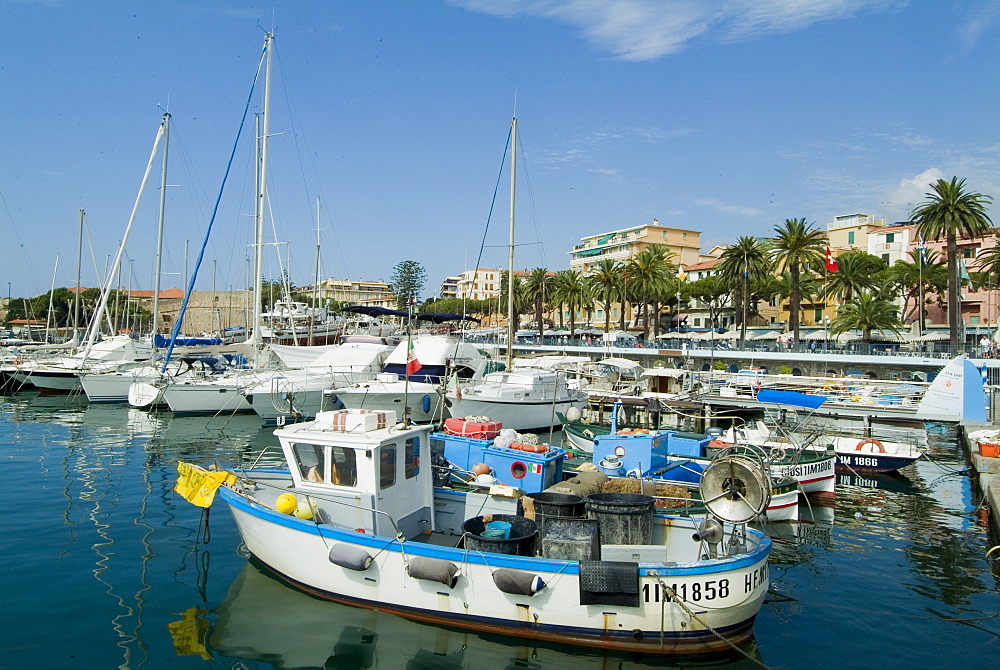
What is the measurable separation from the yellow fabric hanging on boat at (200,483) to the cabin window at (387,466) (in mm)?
3530

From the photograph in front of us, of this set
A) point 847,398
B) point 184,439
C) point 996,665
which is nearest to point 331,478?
point 996,665

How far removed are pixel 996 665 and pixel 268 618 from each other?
1062 centimetres

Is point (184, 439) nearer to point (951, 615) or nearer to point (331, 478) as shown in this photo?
point (331, 478)

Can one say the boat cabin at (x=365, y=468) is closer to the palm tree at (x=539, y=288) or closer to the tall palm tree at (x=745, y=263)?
the tall palm tree at (x=745, y=263)

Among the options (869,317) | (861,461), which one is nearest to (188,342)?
(861,461)

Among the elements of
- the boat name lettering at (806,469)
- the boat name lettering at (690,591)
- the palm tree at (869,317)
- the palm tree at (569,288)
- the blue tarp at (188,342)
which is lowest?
the boat name lettering at (806,469)

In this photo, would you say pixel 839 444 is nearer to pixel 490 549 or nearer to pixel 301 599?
pixel 490 549

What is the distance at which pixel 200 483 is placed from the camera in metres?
12.2

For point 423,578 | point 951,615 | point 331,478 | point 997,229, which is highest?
point 997,229

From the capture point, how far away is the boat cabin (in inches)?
419

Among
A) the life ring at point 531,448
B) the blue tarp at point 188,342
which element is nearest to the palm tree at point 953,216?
the life ring at point 531,448

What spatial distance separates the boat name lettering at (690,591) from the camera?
8.80 meters

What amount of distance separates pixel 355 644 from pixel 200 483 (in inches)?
186

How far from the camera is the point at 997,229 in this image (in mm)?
61062
